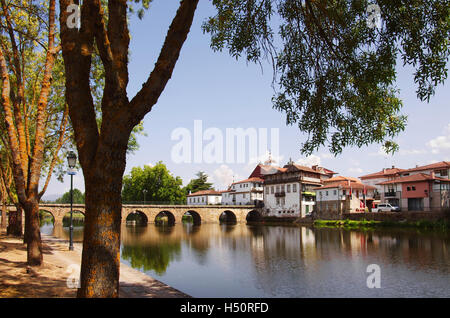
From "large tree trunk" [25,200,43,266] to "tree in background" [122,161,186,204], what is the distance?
7652cm

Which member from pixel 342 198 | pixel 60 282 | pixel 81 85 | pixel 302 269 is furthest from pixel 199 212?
pixel 81 85

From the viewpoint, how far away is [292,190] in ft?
234

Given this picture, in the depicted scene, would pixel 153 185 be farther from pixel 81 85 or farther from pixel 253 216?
pixel 81 85

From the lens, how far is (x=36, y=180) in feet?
38.9

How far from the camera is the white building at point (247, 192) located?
87.1m

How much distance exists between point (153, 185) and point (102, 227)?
286 feet

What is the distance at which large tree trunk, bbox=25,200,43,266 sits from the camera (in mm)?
11781

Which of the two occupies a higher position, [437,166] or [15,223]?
[437,166]

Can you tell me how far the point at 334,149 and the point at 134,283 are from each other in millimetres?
8261

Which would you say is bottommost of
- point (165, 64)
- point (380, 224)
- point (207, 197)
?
point (380, 224)

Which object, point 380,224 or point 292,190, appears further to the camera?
point 292,190

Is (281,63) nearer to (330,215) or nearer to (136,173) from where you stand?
(330,215)

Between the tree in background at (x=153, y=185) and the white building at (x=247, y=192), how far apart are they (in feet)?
45.8

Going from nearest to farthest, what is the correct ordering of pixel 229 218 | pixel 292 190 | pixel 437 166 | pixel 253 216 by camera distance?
pixel 437 166 → pixel 292 190 → pixel 253 216 → pixel 229 218
